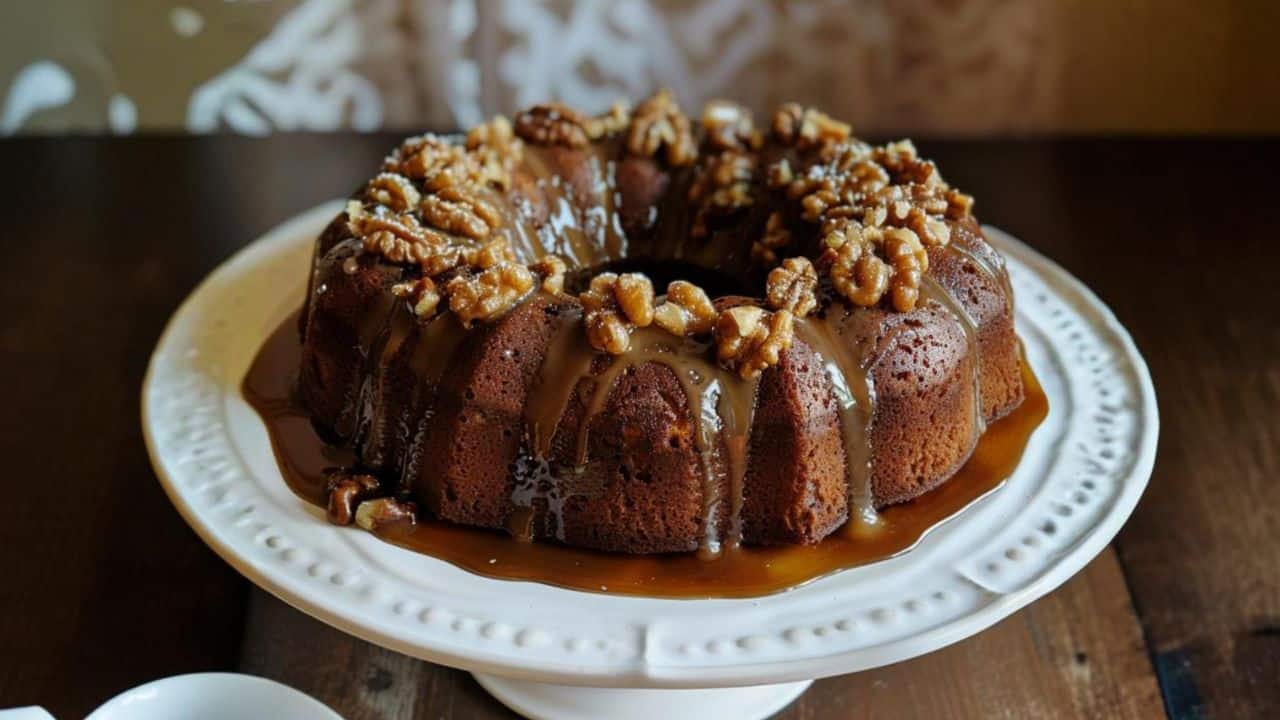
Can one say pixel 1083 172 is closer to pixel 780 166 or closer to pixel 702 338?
pixel 780 166

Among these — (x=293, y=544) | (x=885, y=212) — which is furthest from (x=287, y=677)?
(x=885, y=212)

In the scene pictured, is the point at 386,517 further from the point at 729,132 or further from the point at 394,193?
the point at 729,132

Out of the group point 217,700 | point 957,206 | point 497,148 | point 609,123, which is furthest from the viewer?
point 609,123

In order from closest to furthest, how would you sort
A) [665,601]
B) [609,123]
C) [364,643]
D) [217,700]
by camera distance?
[217,700], [665,601], [364,643], [609,123]

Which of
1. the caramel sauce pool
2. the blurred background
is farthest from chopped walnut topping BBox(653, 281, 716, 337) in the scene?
the blurred background

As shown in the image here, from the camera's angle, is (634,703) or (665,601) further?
(634,703)

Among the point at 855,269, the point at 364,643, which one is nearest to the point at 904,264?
the point at 855,269
